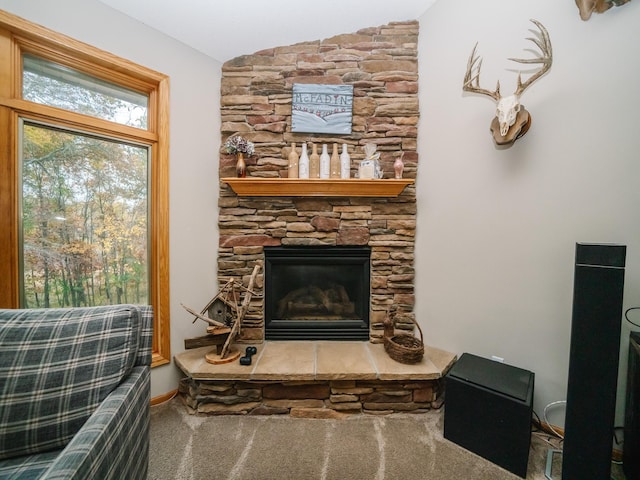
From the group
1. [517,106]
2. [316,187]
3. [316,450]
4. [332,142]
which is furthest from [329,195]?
[316,450]

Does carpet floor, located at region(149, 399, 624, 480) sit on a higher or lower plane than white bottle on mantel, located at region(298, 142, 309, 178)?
lower

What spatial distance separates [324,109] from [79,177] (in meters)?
1.74

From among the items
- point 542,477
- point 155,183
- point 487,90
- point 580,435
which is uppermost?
point 487,90

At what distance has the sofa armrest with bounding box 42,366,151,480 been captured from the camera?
0.66 m

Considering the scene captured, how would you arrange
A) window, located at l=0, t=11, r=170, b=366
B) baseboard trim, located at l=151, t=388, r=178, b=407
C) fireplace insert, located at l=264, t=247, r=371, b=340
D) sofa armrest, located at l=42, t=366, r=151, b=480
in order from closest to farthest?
sofa armrest, located at l=42, t=366, r=151, b=480
window, located at l=0, t=11, r=170, b=366
baseboard trim, located at l=151, t=388, r=178, b=407
fireplace insert, located at l=264, t=247, r=371, b=340

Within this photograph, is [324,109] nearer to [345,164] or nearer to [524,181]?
[345,164]

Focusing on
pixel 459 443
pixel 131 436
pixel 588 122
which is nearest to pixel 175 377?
pixel 131 436

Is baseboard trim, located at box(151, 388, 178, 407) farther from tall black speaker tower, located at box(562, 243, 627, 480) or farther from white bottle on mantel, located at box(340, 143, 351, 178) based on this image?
tall black speaker tower, located at box(562, 243, 627, 480)


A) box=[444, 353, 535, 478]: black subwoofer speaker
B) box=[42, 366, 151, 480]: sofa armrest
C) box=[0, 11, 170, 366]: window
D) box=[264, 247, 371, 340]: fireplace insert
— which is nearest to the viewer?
box=[42, 366, 151, 480]: sofa armrest

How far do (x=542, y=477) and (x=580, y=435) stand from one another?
0.37 m

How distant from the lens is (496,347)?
170 cm

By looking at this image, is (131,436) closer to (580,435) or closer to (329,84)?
(580,435)

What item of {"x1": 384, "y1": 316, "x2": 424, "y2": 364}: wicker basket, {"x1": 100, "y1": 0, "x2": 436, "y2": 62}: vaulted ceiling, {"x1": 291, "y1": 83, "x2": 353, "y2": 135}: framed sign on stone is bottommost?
{"x1": 384, "y1": 316, "x2": 424, "y2": 364}: wicker basket

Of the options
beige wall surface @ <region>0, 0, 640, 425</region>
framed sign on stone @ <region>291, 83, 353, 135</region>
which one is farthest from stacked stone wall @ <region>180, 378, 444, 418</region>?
framed sign on stone @ <region>291, 83, 353, 135</region>
